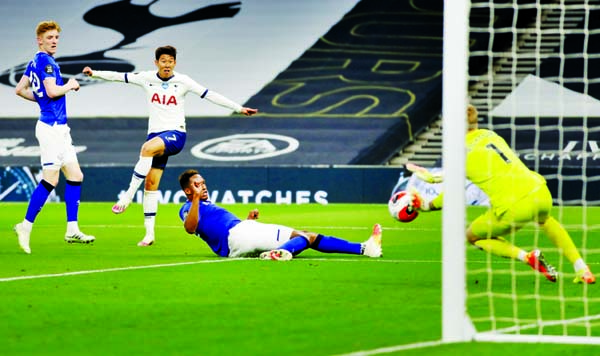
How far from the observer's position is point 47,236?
14969 millimetres

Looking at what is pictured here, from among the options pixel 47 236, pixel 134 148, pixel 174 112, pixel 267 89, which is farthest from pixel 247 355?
pixel 267 89

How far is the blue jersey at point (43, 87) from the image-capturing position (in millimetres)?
12117

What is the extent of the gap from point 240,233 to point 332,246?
2.77 feet

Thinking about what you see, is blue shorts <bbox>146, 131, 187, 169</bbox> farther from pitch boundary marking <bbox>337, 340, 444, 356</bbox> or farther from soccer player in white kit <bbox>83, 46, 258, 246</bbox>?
pitch boundary marking <bbox>337, 340, 444, 356</bbox>

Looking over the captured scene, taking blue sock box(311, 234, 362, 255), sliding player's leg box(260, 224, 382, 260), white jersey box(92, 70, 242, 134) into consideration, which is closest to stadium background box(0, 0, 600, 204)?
white jersey box(92, 70, 242, 134)

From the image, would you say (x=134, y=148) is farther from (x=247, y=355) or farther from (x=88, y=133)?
(x=247, y=355)

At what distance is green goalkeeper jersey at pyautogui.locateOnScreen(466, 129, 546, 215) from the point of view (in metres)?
9.30

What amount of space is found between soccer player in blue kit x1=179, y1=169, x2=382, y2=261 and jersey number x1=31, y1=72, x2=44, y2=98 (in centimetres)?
204

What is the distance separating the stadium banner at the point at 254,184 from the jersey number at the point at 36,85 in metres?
14.6

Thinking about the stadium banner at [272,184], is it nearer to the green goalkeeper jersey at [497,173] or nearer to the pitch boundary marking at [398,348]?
the green goalkeeper jersey at [497,173]

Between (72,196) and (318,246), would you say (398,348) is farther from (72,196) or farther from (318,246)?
(72,196)

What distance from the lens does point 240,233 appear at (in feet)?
36.2

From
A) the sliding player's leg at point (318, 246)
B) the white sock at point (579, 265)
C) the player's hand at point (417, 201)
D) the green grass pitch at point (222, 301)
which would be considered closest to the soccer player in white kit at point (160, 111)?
the green grass pitch at point (222, 301)

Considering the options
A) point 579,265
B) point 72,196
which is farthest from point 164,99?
point 579,265
